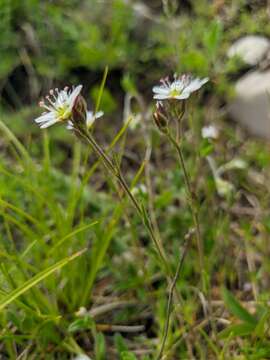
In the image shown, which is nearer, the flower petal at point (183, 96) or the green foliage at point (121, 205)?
the flower petal at point (183, 96)

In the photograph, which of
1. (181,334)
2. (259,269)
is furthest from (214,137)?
(181,334)

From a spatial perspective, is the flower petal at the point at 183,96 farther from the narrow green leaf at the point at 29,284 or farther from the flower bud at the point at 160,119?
the narrow green leaf at the point at 29,284

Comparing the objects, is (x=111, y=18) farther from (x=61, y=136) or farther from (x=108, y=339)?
(x=108, y=339)

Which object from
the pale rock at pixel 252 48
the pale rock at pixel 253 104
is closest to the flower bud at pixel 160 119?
the pale rock at pixel 253 104

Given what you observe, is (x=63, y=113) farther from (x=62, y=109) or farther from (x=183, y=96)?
(x=183, y=96)

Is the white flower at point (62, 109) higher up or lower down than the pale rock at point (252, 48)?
higher up

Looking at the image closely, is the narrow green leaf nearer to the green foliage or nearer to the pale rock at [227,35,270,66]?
the green foliage
